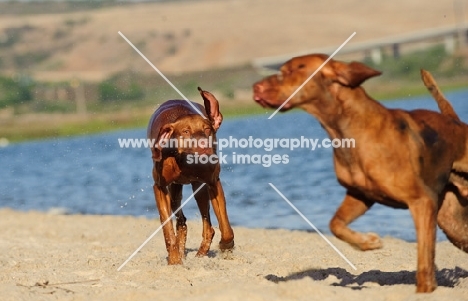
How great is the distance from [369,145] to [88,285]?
111 inches

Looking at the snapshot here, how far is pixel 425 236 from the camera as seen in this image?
7.15m

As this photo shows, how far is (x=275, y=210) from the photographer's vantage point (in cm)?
1628

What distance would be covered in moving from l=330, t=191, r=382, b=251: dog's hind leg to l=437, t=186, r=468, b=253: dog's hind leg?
79 cm

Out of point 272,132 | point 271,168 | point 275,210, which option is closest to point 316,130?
point 272,132

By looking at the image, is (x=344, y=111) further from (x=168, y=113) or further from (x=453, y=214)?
(x=168, y=113)

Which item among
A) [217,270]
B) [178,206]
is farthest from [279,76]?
[178,206]

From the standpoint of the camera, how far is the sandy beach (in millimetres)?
7547

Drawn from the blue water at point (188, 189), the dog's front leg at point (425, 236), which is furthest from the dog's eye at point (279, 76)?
the blue water at point (188, 189)

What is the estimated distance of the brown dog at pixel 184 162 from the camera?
9000mm

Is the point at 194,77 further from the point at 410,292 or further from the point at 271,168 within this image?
the point at 410,292

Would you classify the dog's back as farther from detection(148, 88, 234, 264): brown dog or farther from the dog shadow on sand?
the dog shadow on sand

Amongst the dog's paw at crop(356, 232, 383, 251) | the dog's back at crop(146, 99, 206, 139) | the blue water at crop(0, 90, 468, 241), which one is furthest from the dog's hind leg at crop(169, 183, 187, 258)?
the blue water at crop(0, 90, 468, 241)

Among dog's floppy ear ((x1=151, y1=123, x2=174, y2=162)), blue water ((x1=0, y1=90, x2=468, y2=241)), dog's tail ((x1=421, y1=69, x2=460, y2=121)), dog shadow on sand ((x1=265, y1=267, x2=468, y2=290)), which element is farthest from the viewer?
blue water ((x1=0, y1=90, x2=468, y2=241))

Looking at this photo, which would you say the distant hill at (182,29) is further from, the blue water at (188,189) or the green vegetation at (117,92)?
the blue water at (188,189)
